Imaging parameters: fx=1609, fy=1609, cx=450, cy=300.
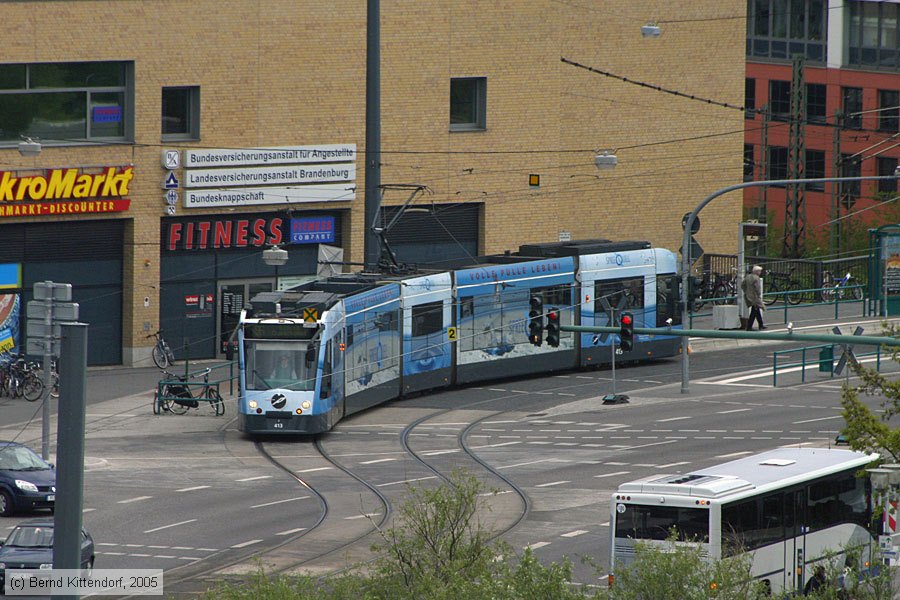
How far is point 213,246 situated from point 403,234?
6.76 meters

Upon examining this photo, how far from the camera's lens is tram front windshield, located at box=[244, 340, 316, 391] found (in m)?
33.1

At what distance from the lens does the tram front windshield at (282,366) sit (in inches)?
1302

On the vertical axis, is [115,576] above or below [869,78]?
below

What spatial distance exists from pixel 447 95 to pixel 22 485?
25.8 meters

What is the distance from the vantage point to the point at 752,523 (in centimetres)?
1920

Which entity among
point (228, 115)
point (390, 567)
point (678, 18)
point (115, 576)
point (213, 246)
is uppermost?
point (678, 18)

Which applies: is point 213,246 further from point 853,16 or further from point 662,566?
point 853,16

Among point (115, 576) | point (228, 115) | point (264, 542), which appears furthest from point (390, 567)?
point (228, 115)

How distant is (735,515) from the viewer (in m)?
18.9

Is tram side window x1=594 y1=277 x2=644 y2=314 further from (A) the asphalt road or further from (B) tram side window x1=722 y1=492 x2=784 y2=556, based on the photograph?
(B) tram side window x1=722 y1=492 x2=784 y2=556

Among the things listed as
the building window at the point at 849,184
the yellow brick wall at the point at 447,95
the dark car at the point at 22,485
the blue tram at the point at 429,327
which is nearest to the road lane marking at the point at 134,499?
the dark car at the point at 22,485

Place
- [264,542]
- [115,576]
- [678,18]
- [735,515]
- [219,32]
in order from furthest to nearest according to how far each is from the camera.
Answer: [678,18], [219,32], [264,542], [115,576], [735,515]

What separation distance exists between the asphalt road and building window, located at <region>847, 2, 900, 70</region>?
129 feet

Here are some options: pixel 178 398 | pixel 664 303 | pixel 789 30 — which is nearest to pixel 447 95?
pixel 664 303
